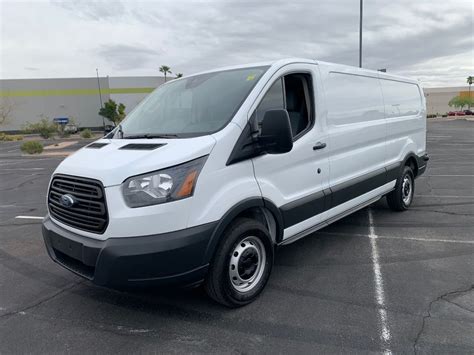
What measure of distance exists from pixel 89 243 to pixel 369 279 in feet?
9.21

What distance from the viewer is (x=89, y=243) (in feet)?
9.84

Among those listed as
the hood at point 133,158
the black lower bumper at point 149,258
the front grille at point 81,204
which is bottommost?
the black lower bumper at point 149,258

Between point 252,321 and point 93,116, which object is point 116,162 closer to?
point 252,321

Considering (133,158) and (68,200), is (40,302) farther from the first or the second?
(133,158)

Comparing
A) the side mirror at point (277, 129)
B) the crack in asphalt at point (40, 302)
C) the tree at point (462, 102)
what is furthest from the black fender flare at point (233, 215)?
the tree at point (462, 102)

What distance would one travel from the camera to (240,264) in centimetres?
344

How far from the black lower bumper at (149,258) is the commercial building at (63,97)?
5720cm

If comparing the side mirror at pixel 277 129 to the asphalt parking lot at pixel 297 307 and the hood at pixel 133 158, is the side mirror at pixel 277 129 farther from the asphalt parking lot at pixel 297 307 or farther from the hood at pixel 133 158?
the asphalt parking lot at pixel 297 307

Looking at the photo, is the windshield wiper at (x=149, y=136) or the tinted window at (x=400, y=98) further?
the tinted window at (x=400, y=98)

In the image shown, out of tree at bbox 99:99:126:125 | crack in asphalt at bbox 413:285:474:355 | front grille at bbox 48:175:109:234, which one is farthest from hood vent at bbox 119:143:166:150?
tree at bbox 99:99:126:125

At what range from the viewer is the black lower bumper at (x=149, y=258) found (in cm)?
281

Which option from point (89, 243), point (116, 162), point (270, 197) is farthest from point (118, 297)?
point (270, 197)

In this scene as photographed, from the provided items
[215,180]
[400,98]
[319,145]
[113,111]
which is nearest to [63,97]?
[113,111]

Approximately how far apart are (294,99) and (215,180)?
1502 millimetres
